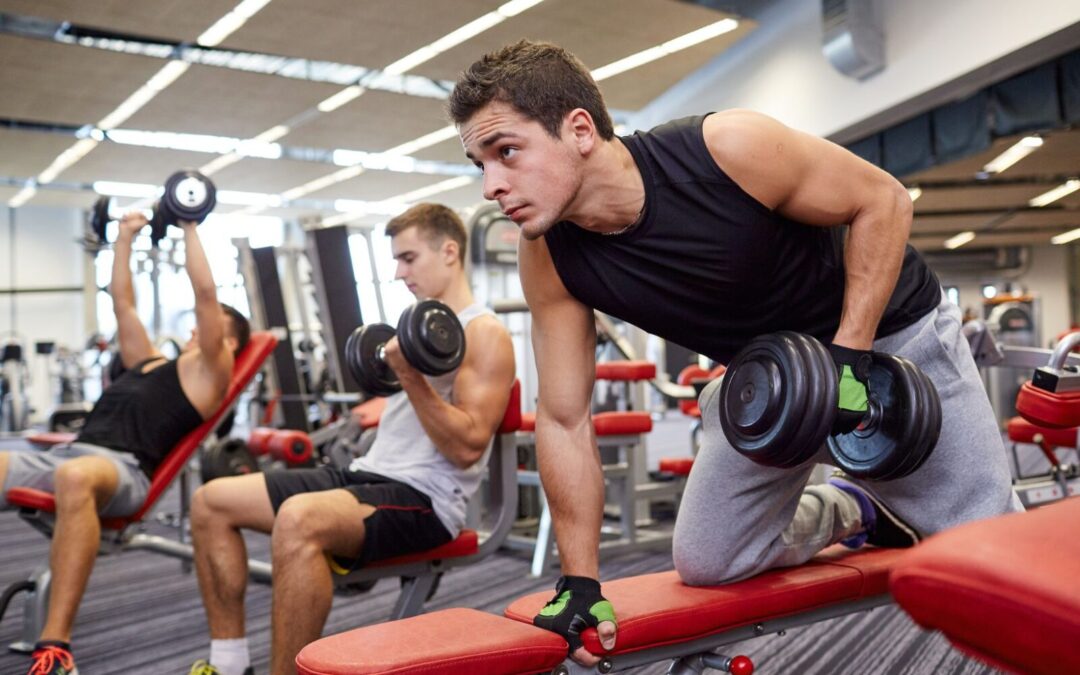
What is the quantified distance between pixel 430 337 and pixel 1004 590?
1.39 metres

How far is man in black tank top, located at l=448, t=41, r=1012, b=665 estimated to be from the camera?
4.25ft

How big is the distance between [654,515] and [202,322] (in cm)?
250

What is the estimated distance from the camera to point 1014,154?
8.62 m

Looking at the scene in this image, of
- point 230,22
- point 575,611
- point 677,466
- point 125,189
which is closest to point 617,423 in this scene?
point 677,466

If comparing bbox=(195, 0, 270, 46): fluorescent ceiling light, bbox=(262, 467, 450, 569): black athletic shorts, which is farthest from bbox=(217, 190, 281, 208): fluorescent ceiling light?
bbox=(262, 467, 450, 569): black athletic shorts

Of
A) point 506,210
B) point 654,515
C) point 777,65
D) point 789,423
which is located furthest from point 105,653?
point 777,65

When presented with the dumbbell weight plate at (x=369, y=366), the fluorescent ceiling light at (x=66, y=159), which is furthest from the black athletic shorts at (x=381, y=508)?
the fluorescent ceiling light at (x=66, y=159)

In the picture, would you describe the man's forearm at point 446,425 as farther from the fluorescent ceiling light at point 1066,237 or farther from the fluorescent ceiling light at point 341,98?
the fluorescent ceiling light at point 1066,237

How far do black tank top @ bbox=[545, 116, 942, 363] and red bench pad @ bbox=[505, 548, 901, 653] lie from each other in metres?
0.39

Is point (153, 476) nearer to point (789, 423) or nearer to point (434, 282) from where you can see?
point (434, 282)

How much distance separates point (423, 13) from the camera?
245 inches

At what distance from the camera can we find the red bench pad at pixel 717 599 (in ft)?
4.21

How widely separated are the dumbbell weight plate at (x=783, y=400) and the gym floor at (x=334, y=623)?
1113 millimetres

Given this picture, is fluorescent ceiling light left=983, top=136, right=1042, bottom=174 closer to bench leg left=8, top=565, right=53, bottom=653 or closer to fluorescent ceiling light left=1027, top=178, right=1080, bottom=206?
fluorescent ceiling light left=1027, top=178, right=1080, bottom=206
